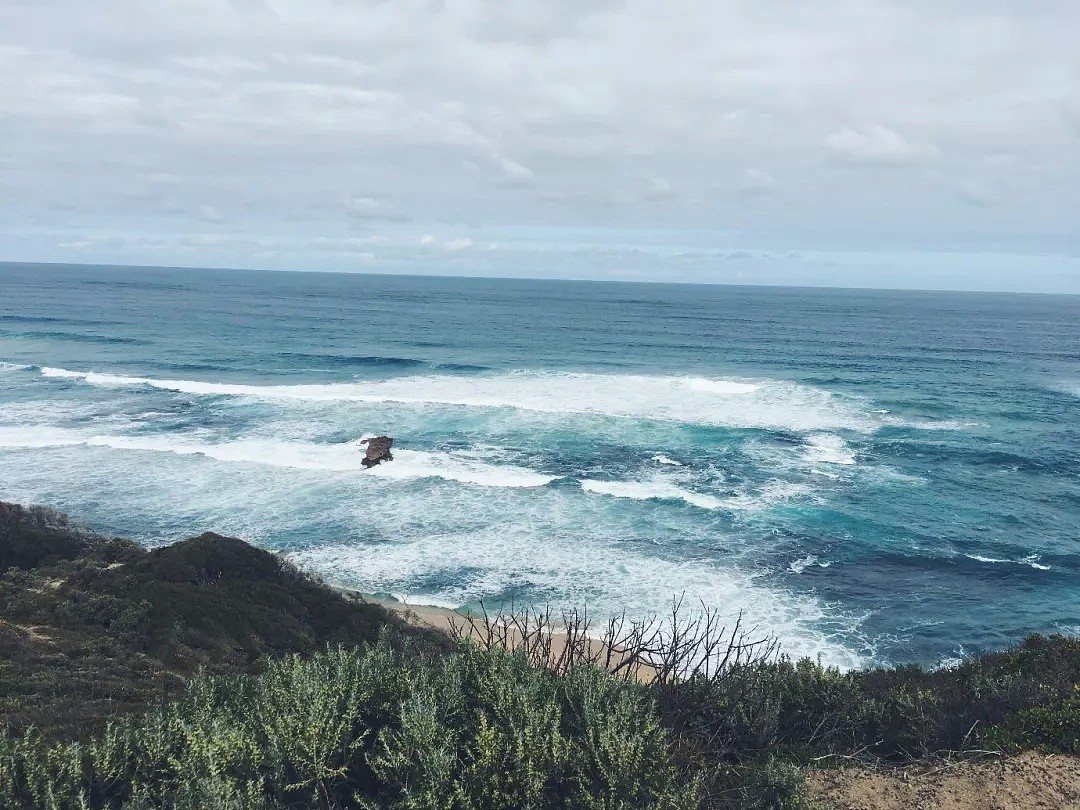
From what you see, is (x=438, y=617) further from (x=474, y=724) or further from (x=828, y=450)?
(x=828, y=450)

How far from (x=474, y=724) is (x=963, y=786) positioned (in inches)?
205

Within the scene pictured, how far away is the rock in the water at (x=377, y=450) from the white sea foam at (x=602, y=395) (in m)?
9.16

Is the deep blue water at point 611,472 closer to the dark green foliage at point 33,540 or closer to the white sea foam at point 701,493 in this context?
the white sea foam at point 701,493

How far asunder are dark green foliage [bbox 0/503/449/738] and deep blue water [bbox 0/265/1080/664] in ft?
9.97

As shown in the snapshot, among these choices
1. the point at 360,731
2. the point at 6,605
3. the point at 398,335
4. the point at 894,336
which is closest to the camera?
the point at 360,731

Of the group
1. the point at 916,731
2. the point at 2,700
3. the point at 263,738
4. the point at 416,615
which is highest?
the point at 263,738

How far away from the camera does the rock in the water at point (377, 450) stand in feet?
94.4

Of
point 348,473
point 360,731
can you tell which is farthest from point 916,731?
point 348,473

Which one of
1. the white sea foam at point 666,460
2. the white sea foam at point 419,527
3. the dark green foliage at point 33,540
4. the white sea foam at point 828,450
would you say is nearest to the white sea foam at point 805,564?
the white sea foam at point 419,527

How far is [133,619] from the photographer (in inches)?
548

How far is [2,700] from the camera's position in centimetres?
Answer: 985

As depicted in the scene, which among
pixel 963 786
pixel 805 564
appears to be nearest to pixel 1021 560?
pixel 805 564

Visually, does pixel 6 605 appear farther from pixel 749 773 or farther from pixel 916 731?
pixel 916 731

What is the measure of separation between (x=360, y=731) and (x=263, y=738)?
0.95 m
